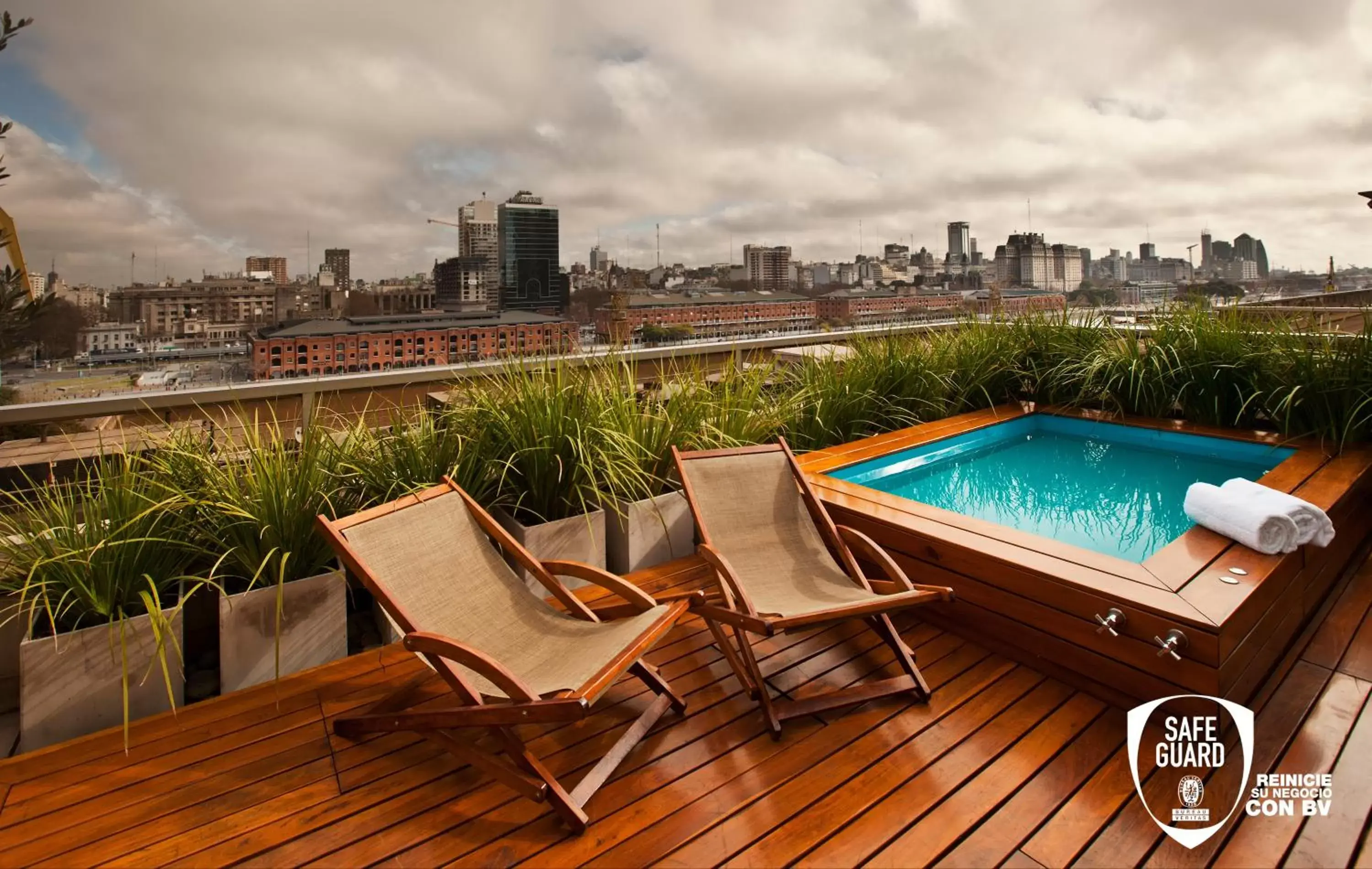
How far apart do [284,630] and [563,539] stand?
0.99 meters

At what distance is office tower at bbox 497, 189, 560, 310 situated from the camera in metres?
5.84

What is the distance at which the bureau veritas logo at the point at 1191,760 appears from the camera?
159cm

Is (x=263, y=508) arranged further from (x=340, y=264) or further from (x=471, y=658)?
(x=340, y=264)

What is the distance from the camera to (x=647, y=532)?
10.0 ft

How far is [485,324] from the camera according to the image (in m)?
3.75

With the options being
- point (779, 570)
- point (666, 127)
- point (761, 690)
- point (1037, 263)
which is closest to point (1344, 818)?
point (761, 690)

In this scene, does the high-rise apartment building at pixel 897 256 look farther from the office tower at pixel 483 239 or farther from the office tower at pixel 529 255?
the office tower at pixel 483 239

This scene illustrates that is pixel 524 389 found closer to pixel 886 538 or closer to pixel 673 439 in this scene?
pixel 673 439

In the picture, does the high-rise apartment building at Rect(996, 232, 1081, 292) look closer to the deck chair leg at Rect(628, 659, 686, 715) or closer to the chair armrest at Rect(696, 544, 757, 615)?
the chair armrest at Rect(696, 544, 757, 615)

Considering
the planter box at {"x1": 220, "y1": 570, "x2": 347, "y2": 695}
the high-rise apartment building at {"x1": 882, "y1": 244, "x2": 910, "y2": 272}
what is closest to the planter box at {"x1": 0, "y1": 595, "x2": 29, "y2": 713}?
the planter box at {"x1": 220, "y1": 570, "x2": 347, "y2": 695}

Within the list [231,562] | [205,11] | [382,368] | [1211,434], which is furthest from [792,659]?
[205,11]

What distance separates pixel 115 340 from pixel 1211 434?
20.4 feet

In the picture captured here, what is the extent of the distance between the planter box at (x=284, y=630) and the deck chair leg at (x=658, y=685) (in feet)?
3.45

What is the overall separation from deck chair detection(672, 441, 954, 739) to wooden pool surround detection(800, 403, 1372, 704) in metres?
0.24
